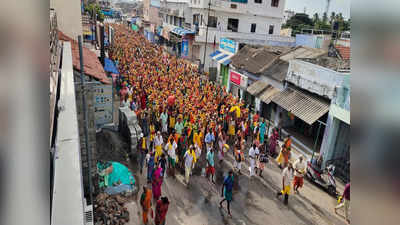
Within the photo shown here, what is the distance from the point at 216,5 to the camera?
1121 inches

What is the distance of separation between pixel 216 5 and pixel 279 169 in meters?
22.2

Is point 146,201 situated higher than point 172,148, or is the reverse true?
point 172,148

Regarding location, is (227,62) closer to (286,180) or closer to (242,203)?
(286,180)

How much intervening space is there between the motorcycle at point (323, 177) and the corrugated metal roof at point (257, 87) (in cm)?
550

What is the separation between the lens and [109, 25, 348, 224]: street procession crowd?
26.4 ft

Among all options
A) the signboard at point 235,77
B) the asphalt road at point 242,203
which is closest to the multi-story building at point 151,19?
the signboard at point 235,77

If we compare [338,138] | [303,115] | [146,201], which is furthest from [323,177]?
[146,201]

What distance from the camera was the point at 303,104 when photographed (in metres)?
11.3

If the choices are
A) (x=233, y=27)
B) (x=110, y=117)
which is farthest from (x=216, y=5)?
(x=110, y=117)

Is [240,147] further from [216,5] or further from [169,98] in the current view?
[216,5]

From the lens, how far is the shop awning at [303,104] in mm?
10375

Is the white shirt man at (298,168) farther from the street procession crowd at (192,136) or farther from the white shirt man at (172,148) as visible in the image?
the white shirt man at (172,148)

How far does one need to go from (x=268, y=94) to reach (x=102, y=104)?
7693mm
